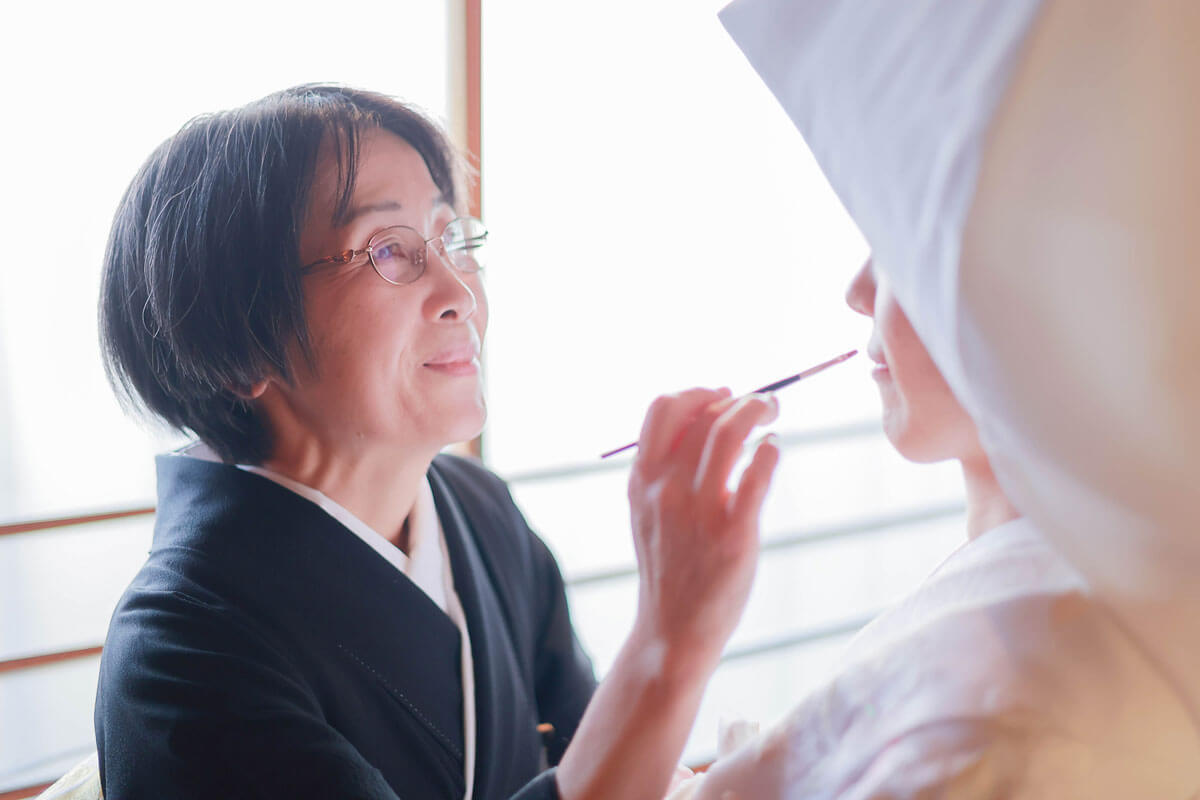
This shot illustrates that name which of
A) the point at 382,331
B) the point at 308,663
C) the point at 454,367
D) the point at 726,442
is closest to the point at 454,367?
the point at 454,367

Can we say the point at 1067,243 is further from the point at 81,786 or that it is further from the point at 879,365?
the point at 81,786

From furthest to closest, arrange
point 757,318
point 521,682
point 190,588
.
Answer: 1. point 757,318
2. point 521,682
3. point 190,588

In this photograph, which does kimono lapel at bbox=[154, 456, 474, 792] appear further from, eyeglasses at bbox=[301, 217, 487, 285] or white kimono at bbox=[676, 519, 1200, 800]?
white kimono at bbox=[676, 519, 1200, 800]

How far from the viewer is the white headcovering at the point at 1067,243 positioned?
50cm

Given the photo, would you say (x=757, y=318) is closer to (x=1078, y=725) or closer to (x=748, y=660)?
(x=748, y=660)

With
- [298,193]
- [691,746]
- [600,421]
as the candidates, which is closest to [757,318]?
[600,421]

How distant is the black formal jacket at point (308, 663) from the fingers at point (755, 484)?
1.10 ft

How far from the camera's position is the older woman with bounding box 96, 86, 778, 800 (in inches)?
34.9

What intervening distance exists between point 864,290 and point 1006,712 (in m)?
0.38

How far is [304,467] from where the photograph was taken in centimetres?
113

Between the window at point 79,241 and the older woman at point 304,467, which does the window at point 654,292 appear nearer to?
the window at point 79,241

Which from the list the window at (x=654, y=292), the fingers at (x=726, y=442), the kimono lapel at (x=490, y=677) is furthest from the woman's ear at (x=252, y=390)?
the window at (x=654, y=292)

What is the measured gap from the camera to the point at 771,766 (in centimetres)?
68

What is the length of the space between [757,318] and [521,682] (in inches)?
63.4
